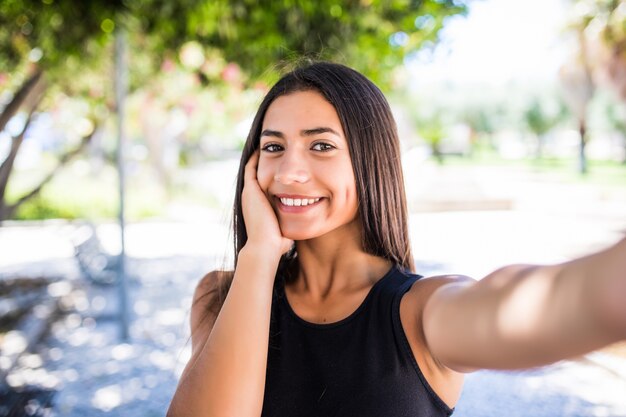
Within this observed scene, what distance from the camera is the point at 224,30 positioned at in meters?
5.24

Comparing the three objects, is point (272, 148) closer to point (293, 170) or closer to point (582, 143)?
point (293, 170)

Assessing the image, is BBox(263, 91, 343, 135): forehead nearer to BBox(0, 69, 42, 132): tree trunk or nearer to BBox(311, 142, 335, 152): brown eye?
BBox(311, 142, 335, 152): brown eye

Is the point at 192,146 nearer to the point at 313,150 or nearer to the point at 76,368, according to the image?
the point at 76,368

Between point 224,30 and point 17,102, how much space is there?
270cm

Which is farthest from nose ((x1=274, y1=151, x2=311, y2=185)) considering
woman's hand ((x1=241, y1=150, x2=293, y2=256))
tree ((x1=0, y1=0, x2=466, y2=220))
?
tree ((x1=0, y1=0, x2=466, y2=220))

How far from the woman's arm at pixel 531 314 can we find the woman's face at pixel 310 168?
41 centimetres

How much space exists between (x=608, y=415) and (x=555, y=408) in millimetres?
349

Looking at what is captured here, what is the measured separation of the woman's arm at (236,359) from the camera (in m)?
1.38

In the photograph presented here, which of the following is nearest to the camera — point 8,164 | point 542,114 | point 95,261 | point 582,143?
point 8,164

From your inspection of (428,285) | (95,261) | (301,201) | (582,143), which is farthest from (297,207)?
(582,143)

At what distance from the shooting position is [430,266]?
29.6 ft

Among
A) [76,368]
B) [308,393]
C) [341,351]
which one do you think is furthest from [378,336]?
[76,368]

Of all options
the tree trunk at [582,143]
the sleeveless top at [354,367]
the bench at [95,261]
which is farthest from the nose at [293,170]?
the tree trunk at [582,143]

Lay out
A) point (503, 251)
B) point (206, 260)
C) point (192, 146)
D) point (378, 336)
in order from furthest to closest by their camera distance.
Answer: point (192, 146), point (206, 260), point (503, 251), point (378, 336)
